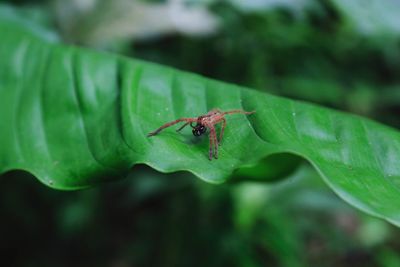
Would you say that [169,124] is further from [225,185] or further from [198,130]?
[225,185]

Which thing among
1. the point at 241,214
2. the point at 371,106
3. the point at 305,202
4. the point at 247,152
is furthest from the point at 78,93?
the point at 371,106

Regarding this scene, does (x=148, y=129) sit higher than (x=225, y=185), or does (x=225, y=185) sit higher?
(x=148, y=129)

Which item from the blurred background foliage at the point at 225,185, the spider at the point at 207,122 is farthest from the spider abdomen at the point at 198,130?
the blurred background foliage at the point at 225,185

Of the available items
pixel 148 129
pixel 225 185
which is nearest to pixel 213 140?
pixel 148 129

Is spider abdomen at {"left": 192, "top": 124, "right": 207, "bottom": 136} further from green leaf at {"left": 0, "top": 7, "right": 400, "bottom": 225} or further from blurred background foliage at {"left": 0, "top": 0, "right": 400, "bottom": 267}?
blurred background foliage at {"left": 0, "top": 0, "right": 400, "bottom": 267}

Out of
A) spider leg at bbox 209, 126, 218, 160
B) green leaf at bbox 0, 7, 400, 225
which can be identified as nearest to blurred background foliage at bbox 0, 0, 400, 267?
green leaf at bbox 0, 7, 400, 225
